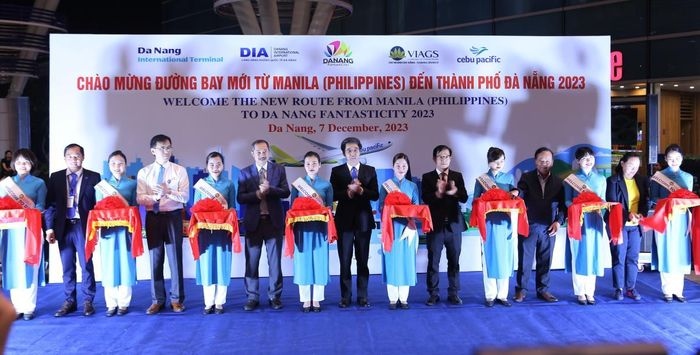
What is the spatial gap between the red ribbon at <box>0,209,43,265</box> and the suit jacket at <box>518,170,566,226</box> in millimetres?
4316

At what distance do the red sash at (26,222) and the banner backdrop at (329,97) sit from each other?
150cm

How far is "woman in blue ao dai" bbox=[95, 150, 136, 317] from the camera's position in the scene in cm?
645

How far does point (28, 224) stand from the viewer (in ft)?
20.9

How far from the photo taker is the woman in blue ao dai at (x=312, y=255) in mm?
6574

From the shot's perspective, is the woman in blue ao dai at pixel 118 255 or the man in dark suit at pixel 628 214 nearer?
the woman in blue ao dai at pixel 118 255

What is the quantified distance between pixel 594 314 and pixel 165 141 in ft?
13.0

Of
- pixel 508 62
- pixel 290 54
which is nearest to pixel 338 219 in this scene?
pixel 290 54

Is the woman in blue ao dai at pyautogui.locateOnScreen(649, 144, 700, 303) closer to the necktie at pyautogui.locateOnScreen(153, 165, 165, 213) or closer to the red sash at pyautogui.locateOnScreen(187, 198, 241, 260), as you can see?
the red sash at pyautogui.locateOnScreen(187, 198, 241, 260)

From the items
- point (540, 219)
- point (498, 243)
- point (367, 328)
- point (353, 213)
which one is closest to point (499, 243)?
point (498, 243)

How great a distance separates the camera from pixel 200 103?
26.7 feet

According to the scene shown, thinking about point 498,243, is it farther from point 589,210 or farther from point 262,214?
point 262,214

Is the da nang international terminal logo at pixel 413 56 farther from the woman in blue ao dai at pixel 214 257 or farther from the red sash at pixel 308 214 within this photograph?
the woman in blue ao dai at pixel 214 257

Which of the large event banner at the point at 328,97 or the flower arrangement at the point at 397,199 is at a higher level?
the large event banner at the point at 328,97

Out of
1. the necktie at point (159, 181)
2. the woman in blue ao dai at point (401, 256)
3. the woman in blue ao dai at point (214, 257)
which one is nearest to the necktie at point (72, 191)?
the necktie at point (159, 181)
